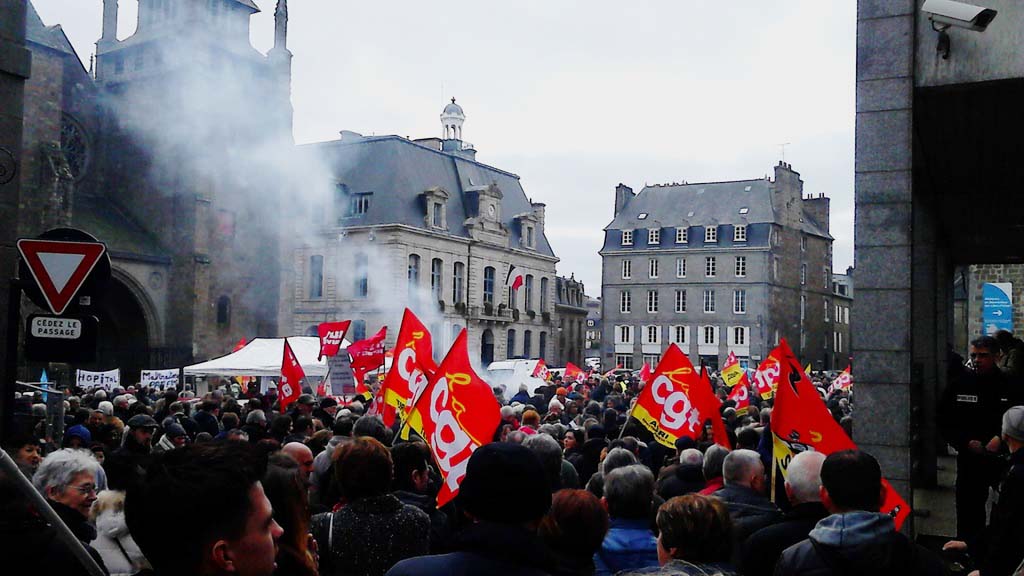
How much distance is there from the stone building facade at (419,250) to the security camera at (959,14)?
43974mm

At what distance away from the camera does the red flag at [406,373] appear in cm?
1056

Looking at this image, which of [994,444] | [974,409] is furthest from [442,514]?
[974,409]

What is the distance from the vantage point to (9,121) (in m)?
7.45

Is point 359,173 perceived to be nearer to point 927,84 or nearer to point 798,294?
point 798,294

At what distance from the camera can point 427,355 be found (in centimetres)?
→ 1099

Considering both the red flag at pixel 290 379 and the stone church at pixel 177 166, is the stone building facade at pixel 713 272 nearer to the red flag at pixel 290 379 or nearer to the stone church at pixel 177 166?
the stone church at pixel 177 166

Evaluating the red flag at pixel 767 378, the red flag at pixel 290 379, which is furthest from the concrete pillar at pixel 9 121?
the red flag at pixel 767 378

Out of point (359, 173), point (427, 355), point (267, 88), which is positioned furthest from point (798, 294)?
point (427, 355)

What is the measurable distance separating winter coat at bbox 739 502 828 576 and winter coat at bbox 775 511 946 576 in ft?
1.66

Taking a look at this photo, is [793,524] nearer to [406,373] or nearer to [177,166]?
[406,373]

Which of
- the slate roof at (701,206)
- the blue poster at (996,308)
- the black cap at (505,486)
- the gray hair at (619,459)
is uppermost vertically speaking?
the slate roof at (701,206)

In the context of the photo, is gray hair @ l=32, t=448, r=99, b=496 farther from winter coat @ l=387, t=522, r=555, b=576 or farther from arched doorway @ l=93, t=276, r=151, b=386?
arched doorway @ l=93, t=276, r=151, b=386

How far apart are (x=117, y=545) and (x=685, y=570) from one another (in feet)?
9.14

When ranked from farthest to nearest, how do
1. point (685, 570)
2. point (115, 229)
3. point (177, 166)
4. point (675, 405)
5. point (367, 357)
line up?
point (177, 166) < point (115, 229) < point (367, 357) < point (675, 405) < point (685, 570)
